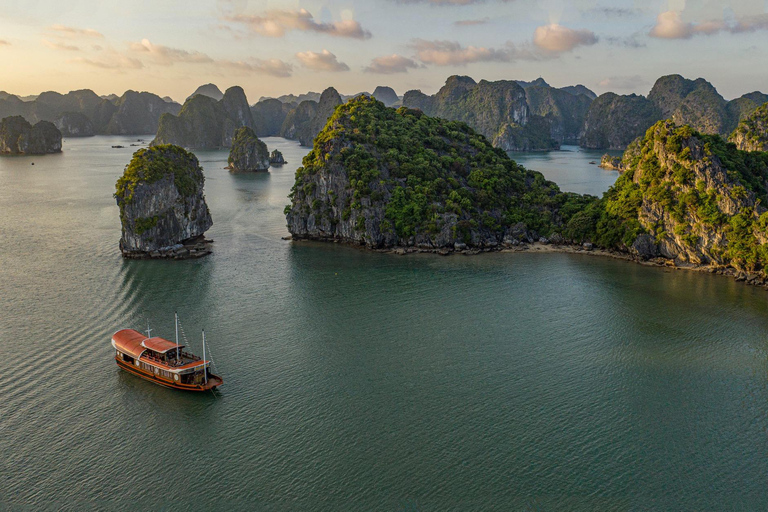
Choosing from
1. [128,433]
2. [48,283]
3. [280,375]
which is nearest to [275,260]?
[48,283]

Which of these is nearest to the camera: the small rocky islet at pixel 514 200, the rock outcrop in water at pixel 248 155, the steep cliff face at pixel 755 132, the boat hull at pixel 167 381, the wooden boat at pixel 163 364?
the boat hull at pixel 167 381

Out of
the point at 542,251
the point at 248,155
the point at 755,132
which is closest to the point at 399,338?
the point at 542,251

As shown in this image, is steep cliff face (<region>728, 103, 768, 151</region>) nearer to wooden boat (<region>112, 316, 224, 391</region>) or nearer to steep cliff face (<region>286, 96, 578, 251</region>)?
steep cliff face (<region>286, 96, 578, 251</region>)

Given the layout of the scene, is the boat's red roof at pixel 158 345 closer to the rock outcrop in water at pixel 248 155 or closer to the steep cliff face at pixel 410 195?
the steep cliff face at pixel 410 195

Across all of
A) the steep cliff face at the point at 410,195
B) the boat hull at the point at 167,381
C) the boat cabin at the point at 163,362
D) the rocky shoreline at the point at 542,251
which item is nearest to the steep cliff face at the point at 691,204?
the rocky shoreline at the point at 542,251

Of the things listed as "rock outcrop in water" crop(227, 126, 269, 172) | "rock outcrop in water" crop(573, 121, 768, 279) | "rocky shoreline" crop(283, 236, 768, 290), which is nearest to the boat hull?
"rocky shoreline" crop(283, 236, 768, 290)

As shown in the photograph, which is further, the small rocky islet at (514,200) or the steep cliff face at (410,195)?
the steep cliff face at (410,195)

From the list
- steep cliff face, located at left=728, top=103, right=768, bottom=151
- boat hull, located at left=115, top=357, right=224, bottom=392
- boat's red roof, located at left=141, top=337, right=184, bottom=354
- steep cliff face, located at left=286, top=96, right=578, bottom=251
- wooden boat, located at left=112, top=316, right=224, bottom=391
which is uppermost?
steep cliff face, located at left=728, top=103, right=768, bottom=151
